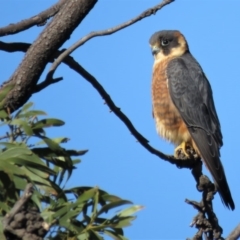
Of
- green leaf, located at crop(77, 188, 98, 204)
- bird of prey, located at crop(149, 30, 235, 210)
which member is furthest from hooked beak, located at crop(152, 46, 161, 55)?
green leaf, located at crop(77, 188, 98, 204)

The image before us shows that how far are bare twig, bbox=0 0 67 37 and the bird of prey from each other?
1.79 metres

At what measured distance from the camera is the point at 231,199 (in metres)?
4.00

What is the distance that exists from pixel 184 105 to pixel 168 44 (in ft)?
2.43

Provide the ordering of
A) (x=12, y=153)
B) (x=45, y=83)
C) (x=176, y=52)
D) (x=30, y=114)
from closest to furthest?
1. (x=12, y=153)
2. (x=30, y=114)
3. (x=45, y=83)
4. (x=176, y=52)

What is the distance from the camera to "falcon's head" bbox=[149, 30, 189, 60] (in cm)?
540

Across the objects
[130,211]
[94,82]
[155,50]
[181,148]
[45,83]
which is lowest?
[130,211]

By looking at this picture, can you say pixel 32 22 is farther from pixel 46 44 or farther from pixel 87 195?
pixel 87 195

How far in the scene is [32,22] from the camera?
2.96m

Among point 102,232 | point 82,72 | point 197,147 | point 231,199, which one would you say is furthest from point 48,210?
point 197,147

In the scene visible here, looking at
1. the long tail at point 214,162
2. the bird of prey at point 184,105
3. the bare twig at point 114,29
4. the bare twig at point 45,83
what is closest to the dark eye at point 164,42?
the bird of prey at point 184,105

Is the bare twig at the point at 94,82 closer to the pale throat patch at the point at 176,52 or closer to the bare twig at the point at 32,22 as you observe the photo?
the bare twig at the point at 32,22

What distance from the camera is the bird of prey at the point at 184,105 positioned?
4.68m

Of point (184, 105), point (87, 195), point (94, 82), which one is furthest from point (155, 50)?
point (87, 195)

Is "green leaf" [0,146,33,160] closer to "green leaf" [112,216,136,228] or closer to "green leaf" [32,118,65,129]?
"green leaf" [32,118,65,129]
